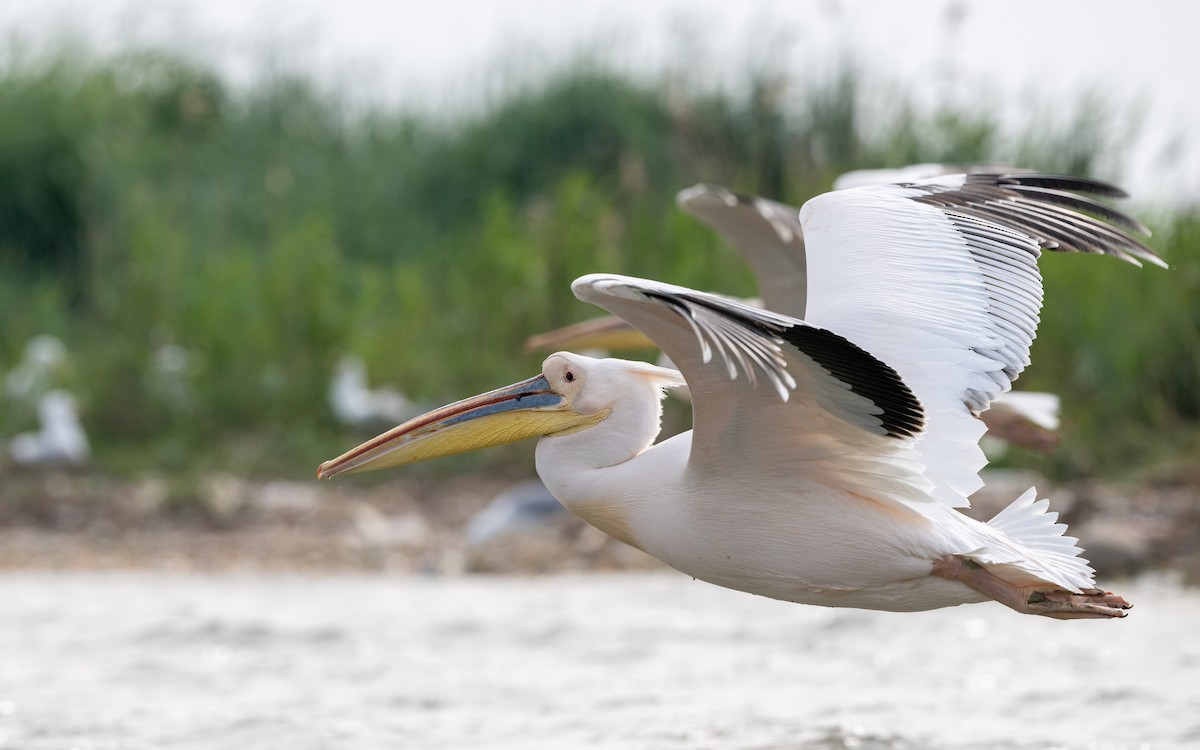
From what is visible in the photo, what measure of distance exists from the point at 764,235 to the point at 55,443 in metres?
4.77

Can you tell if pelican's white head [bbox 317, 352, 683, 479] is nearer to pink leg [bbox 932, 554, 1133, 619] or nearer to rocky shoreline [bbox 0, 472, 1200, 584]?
pink leg [bbox 932, 554, 1133, 619]

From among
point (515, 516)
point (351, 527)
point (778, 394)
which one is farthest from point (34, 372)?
point (778, 394)

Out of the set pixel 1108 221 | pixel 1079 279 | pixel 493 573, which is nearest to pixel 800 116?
pixel 1079 279

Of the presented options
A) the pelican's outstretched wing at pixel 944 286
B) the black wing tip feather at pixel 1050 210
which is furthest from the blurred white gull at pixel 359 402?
the pelican's outstretched wing at pixel 944 286

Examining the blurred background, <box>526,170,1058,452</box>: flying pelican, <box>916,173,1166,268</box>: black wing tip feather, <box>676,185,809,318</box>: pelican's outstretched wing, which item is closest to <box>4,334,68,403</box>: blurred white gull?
the blurred background

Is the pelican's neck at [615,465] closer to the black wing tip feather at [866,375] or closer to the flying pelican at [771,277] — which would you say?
the black wing tip feather at [866,375]

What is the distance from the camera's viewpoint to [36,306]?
10.9 meters

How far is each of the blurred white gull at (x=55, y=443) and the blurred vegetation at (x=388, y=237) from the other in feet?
0.84

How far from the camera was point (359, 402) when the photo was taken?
9164mm

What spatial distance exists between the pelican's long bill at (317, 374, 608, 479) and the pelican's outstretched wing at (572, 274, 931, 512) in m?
0.40

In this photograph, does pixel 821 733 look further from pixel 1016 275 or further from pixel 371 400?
pixel 371 400

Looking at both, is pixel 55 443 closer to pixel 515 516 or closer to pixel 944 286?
pixel 515 516

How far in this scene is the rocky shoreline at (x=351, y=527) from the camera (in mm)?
7211

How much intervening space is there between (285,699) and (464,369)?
440cm
